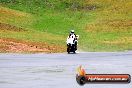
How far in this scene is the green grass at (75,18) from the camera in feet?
206

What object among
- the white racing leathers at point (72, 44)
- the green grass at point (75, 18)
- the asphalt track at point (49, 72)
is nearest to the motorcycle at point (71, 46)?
the white racing leathers at point (72, 44)

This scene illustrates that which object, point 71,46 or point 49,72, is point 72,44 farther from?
point 49,72

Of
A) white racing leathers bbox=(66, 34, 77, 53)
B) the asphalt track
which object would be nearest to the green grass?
white racing leathers bbox=(66, 34, 77, 53)

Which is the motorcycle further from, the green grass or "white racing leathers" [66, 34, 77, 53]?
the green grass

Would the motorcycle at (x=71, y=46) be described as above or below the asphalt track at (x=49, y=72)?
below

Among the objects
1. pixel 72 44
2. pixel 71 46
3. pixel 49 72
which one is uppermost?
pixel 49 72

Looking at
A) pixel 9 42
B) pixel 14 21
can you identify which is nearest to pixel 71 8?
pixel 14 21

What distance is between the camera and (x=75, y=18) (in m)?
76.4

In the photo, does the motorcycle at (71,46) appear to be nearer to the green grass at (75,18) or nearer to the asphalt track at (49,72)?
the asphalt track at (49,72)

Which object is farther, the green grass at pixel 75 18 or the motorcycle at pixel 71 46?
the green grass at pixel 75 18

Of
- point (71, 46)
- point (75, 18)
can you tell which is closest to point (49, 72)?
point (71, 46)

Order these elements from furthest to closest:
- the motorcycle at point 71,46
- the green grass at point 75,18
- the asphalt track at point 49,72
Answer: the green grass at point 75,18
the motorcycle at point 71,46
the asphalt track at point 49,72

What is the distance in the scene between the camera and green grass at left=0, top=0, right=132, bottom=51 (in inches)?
2474

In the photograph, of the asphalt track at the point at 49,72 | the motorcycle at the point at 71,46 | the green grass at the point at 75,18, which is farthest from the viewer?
the green grass at the point at 75,18
